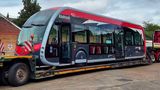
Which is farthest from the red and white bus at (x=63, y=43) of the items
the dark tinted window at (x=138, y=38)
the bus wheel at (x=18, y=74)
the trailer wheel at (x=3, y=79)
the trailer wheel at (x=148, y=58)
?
the trailer wheel at (x=148, y=58)

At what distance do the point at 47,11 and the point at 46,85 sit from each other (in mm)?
4394

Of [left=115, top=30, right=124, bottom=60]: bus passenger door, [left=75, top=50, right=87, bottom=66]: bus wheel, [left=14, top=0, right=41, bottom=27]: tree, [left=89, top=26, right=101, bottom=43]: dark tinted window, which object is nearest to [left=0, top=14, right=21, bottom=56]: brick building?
[left=14, top=0, right=41, bottom=27]: tree

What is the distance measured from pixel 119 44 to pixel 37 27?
7.42 metres

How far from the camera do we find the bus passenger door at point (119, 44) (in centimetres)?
2130

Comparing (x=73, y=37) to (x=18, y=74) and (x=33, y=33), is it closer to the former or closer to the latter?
(x=33, y=33)

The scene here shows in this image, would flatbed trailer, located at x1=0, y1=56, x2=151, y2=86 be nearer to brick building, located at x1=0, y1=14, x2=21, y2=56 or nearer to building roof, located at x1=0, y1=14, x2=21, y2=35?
brick building, located at x1=0, y1=14, x2=21, y2=56

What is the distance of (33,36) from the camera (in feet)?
50.8

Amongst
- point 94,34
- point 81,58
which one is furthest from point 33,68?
point 94,34

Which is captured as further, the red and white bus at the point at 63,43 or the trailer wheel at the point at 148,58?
the trailer wheel at the point at 148,58

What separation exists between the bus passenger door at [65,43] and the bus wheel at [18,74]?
3013mm

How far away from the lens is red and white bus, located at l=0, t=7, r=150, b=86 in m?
14.2

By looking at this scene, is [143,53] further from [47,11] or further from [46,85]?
[46,85]

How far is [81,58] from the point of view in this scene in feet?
58.1

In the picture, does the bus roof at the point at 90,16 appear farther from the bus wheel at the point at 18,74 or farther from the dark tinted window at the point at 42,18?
the bus wheel at the point at 18,74
